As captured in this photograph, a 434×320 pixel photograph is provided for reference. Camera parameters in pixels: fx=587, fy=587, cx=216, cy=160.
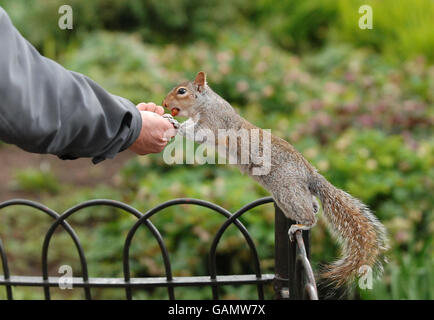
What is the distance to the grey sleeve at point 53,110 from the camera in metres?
0.75

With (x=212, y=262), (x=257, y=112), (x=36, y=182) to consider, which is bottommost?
(x=212, y=262)

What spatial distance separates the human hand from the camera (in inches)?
39.6

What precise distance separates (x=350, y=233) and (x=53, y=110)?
→ 21.6 inches

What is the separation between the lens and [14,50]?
0.77 m

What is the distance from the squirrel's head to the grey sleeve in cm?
21

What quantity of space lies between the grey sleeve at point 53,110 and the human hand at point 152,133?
5cm

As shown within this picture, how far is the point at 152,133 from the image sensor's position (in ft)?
3.31
